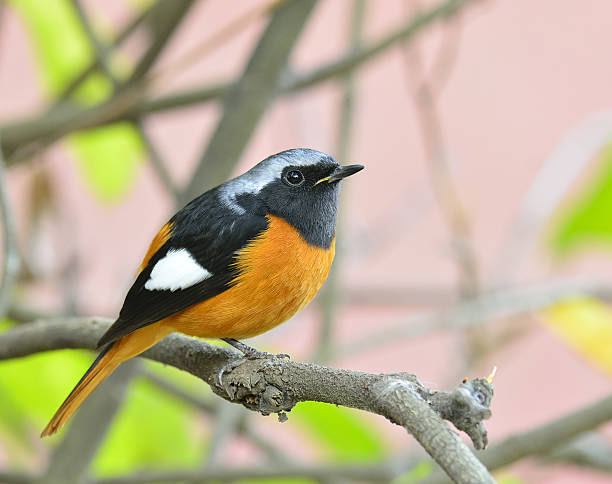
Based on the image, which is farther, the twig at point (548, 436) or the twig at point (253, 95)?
the twig at point (253, 95)

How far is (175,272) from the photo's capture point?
1.82 m

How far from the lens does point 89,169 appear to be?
296cm

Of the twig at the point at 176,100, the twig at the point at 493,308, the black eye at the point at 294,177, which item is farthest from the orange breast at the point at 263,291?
the twig at the point at 493,308

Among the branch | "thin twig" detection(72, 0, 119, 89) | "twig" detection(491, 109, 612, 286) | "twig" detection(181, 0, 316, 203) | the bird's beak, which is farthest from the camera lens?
"twig" detection(491, 109, 612, 286)

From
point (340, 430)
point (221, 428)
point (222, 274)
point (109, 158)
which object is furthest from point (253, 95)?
point (340, 430)

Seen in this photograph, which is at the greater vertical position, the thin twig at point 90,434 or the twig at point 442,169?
the twig at point 442,169

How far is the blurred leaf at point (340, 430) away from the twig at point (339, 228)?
0.76ft

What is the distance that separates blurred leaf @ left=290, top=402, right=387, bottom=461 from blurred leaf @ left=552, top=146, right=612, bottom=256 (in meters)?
0.98

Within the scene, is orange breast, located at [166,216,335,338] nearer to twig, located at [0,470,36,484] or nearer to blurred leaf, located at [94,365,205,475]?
twig, located at [0,470,36,484]

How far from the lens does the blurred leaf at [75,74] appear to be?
2.69 metres

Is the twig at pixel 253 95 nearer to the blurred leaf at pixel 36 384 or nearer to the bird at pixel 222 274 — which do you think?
the bird at pixel 222 274

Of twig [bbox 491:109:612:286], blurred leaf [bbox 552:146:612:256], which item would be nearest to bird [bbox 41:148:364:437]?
blurred leaf [bbox 552:146:612:256]

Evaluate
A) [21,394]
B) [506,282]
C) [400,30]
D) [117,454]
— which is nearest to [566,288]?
[506,282]

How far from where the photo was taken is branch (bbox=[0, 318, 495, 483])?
103 cm
